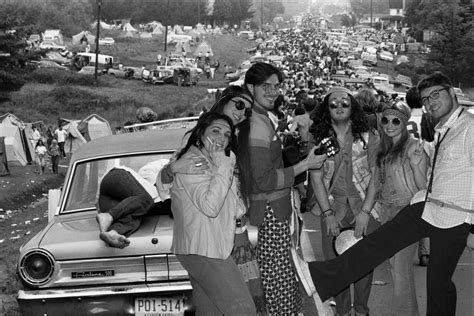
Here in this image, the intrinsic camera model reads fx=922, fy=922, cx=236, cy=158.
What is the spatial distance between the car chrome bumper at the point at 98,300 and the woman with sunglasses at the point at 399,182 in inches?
54.7

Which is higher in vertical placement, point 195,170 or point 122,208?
point 195,170

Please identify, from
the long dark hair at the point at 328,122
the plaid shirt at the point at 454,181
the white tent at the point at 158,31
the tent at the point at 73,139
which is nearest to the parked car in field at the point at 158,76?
the tent at the point at 73,139

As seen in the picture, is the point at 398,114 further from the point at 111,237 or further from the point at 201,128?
the point at 111,237

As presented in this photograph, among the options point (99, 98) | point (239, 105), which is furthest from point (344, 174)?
point (99, 98)

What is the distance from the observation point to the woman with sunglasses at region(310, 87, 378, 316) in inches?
247

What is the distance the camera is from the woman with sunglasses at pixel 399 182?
6.05 metres

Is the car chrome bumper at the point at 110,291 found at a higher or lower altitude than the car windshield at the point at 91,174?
lower

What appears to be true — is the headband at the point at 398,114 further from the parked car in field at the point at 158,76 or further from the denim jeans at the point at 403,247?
the parked car in field at the point at 158,76

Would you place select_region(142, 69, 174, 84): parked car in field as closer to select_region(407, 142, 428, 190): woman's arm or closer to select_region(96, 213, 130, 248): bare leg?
select_region(96, 213, 130, 248): bare leg

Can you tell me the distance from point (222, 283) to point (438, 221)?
143 cm

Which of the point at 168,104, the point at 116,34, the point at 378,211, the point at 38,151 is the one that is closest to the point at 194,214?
the point at 378,211

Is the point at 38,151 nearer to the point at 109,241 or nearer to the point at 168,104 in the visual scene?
the point at 109,241

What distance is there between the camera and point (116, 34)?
443ft

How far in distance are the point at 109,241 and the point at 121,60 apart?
91.7 m
